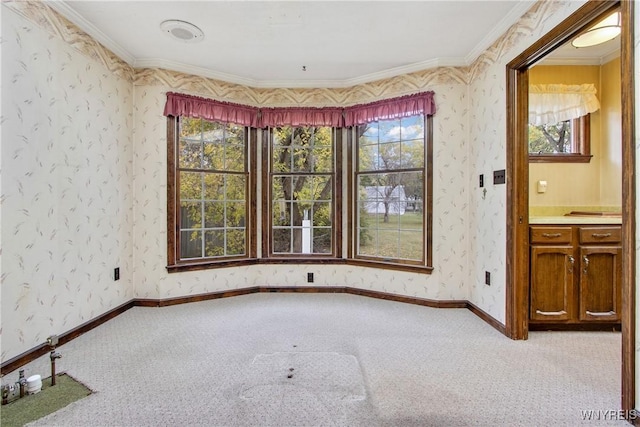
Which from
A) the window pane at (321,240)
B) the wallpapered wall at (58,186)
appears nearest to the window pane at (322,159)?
the window pane at (321,240)

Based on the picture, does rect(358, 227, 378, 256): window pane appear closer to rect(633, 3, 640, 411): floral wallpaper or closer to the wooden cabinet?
the wooden cabinet

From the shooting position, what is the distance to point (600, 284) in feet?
9.37

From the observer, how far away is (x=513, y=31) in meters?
2.79

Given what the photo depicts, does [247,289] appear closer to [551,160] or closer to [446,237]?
[446,237]

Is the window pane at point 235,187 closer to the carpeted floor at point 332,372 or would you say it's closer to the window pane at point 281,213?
the window pane at point 281,213

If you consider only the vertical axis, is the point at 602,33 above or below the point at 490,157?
above

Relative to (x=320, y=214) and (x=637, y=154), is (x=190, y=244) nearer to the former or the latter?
(x=320, y=214)

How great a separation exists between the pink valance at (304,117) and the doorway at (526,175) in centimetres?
186

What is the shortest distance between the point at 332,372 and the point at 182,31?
288 cm

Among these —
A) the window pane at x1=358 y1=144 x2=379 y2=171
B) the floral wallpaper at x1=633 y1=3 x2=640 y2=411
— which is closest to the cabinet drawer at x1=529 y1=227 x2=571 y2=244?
the floral wallpaper at x1=633 y1=3 x2=640 y2=411

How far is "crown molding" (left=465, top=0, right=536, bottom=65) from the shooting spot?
2.57m

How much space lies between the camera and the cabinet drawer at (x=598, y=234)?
284 cm

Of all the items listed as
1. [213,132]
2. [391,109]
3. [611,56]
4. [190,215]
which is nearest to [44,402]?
[190,215]

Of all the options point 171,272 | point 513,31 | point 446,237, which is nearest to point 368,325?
point 446,237
